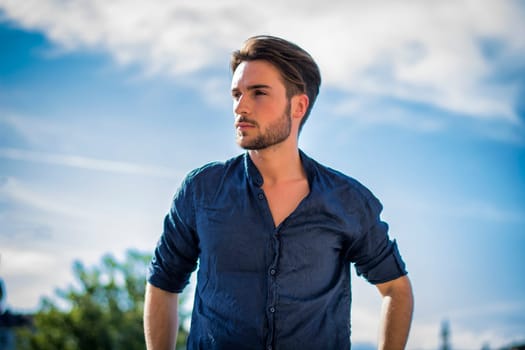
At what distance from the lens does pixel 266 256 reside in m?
2.96

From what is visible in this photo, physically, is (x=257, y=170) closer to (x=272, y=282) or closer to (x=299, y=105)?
(x=299, y=105)

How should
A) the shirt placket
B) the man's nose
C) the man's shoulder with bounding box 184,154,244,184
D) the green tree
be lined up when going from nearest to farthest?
the shirt placket → the man's nose → the man's shoulder with bounding box 184,154,244,184 → the green tree

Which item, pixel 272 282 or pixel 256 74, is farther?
pixel 256 74

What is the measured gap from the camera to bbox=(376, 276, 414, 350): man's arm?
317 centimetres

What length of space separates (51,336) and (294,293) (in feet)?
94.4

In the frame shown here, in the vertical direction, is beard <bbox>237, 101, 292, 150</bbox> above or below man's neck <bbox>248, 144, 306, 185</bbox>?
above

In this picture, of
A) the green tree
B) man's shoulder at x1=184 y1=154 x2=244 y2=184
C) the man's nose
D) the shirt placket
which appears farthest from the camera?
the green tree

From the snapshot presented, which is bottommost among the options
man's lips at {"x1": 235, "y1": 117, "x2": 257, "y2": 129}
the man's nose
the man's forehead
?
man's lips at {"x1": 235, "y1": 117, "x2": 257, "y2": 129}

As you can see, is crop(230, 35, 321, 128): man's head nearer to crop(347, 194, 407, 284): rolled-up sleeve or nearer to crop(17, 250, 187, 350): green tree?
crop(347, 194, 407, 284): rolled-up sleeve

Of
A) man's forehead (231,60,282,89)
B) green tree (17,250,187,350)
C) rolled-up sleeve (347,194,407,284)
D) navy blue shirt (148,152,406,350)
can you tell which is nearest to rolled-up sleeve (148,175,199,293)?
navy blue shirt (148,152,406,350)

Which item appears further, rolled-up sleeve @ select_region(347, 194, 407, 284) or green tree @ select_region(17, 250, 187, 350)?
green tree @ select_region(17, 250, 187, 350)

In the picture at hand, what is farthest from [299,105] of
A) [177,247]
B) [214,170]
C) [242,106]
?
[177,247]

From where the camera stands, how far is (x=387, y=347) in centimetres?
317

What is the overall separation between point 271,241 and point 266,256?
0.08m
